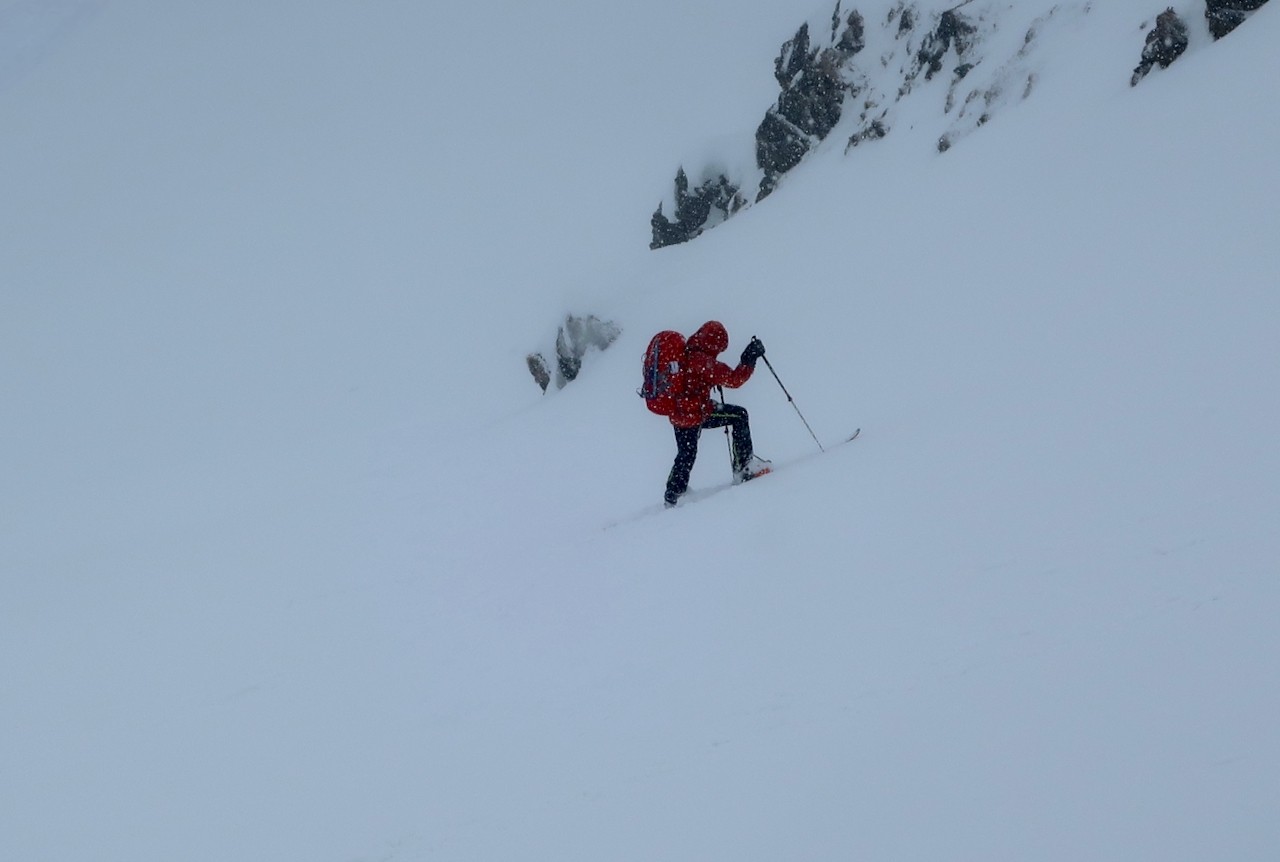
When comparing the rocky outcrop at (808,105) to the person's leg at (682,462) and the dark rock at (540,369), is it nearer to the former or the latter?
the dark rock at (540,369)

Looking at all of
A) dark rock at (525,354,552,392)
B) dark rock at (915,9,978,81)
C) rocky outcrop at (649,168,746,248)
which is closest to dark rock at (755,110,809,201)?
rocky outcrop at (649,168,746,248)

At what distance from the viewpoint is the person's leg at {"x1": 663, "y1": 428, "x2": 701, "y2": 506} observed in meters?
8.28

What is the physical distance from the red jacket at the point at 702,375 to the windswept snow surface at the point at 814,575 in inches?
33.3

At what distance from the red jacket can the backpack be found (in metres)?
0.06

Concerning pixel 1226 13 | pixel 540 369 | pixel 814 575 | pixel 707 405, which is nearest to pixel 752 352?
pixel 707 405

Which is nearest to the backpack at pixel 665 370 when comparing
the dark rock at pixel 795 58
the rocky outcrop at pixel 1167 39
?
the rocky outcrop at pixel 1167 39

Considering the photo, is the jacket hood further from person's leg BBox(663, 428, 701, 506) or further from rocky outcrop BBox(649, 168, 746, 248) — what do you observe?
rocky outcrop BBox(649, 168, 746, 248)

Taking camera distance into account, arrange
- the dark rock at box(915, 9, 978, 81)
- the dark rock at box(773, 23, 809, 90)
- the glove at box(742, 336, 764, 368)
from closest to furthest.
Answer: the glove at box(742, 336, 764, 368) → the dark rock at box(915, 9, 978, 81) → the dark rock at box(773, 23, 809, 90)

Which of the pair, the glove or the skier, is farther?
the skier

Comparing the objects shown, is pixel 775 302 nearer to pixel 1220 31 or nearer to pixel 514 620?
pixel 1220 31

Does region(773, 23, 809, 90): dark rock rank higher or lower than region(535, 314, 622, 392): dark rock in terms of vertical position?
higher

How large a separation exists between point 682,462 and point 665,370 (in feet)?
3.03

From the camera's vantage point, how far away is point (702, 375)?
8078 millimetres

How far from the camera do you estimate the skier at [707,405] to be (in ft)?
26.5
